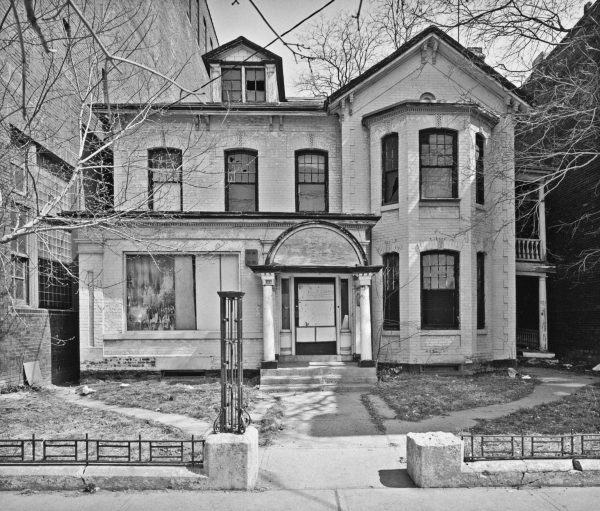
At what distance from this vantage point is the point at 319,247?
12320mm

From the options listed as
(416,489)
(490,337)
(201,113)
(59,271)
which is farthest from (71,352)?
(490,337)

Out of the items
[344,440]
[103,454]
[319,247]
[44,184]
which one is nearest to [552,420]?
[344,440]

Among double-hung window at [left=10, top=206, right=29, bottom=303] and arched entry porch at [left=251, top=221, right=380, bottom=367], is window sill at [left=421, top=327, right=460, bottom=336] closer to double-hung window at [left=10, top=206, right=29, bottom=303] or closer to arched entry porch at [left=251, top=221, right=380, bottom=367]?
arched entry porch at [left=251, top=221, right=380, bottom=367]

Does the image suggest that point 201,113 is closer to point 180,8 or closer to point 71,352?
point 71,352

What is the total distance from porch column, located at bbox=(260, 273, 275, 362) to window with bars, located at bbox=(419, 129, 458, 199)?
5.31 m


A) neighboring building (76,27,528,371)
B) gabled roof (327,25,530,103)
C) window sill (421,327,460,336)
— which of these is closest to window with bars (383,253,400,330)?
neighboring building (76,27,528,371)

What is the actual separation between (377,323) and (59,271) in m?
9.81

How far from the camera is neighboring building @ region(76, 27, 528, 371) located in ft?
40.6

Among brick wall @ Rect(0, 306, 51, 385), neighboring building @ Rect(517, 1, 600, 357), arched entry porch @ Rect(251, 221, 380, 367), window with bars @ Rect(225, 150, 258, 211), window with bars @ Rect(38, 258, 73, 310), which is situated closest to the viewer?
brick wall @ Rect(0, 306, 51, 385)

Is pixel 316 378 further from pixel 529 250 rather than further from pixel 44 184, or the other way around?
pixel 529 250

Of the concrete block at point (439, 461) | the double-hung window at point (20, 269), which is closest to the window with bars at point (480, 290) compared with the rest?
the concrete block at point (439, 461)

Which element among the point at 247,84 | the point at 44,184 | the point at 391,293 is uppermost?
the point at 247,84

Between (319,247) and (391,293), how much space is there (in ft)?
9.09

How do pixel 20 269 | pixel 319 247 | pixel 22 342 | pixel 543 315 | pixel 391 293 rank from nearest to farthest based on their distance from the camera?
pixel 22 342
pixel 20 269
pixel 319 247
pixel 391 293
pixel 543 315
